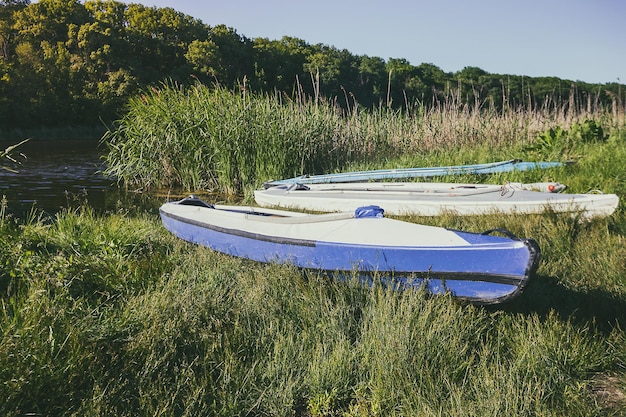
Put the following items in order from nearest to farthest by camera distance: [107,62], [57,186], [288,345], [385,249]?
[288,345] → [385,249] → [57,186] → [107,62]

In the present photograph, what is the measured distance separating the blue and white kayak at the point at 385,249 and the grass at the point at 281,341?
132mm

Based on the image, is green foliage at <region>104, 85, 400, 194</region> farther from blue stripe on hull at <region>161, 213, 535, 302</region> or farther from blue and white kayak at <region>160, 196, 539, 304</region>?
blue stripe on hull at <region>161, 213, 535, 302</region>

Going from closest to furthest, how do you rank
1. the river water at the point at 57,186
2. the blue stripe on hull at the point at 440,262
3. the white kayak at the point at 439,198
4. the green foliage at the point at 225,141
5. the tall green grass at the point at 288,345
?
1. the tall green grass at the point at 288,345
2. the blue stripe on hull at the point at 440,262
3. the white kayak at the point at 439,198
4. the river water at the point at 57,186
5. the green foliage at the point at 225,141

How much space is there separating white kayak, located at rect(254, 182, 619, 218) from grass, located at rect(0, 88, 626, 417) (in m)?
1.05

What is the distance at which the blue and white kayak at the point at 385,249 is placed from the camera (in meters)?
2.88

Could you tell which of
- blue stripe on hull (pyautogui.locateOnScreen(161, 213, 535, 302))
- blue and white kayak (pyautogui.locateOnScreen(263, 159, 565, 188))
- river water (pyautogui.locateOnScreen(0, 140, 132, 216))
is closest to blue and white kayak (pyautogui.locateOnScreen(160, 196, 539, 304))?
blue stripe on hull (pyautogui.locateOnScreen(161, 213, 535, 302))

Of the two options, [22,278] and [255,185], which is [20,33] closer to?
[255,185]

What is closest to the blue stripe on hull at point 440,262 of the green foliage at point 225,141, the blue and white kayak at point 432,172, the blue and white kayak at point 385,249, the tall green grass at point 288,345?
the blue and white kayak at point 385,249

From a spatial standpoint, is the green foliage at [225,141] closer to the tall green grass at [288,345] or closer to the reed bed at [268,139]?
the reed bed at [268,139]

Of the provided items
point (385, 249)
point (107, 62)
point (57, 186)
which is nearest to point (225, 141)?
point (57, 186)

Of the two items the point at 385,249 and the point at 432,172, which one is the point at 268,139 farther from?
the point at 385,249

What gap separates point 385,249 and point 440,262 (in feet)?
1.28

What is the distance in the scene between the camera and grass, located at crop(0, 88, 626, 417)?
2.32m

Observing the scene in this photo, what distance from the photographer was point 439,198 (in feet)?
19.6
